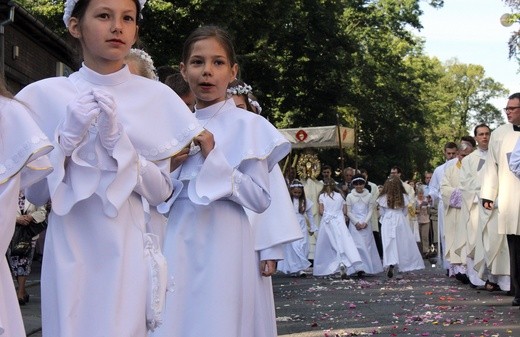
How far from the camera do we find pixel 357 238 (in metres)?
22.6

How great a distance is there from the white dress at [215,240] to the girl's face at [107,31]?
1129 mm

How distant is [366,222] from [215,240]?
16627mm

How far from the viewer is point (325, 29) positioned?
42406 millimetres

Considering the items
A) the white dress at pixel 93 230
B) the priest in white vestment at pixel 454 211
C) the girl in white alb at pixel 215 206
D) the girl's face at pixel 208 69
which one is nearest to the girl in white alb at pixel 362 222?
the priest in white vestment at pixel 454 211

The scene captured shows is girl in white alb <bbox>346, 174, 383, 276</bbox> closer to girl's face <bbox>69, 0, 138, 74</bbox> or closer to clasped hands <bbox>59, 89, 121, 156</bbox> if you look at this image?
girl's face <bbox>69, 0, 138, 74</bbox>

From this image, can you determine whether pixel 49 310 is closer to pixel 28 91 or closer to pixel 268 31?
pixel 28 91

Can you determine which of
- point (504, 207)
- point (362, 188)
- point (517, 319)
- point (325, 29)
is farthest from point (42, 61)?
point (517, 319)

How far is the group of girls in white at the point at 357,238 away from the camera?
21.4 m

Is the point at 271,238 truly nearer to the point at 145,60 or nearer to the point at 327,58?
the point at 145,60

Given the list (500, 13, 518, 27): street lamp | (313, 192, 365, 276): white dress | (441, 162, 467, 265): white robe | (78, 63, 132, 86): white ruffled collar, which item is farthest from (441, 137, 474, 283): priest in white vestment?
(78, 63, 132, 86): white ruffled collar

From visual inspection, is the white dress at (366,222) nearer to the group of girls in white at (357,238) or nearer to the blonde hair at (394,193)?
the group of girls in white at (357,238)

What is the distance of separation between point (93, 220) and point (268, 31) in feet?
104

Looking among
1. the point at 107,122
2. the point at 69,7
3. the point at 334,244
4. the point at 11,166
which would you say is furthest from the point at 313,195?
→ the point at 11,166

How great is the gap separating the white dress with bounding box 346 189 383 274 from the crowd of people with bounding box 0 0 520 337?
14.7m
